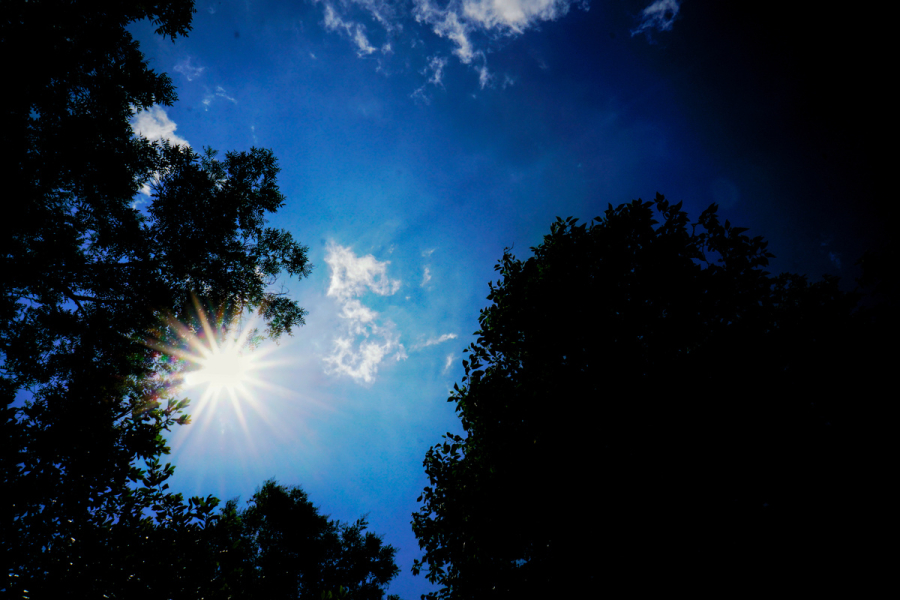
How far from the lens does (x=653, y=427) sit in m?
5.58

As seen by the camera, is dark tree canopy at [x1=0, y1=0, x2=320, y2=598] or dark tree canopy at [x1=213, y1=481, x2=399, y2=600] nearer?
dark tree canopy at [x1=0, y1=0, x2=320, y2=598]

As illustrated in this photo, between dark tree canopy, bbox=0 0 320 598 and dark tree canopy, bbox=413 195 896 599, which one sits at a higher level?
dark tree canopy, bbox=0 0 320 598

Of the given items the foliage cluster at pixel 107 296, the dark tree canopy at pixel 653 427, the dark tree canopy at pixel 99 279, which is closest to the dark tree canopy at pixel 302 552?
the foliage cluster at pixel 107 296

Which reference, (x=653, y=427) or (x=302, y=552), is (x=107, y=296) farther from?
(x=653, y=427)

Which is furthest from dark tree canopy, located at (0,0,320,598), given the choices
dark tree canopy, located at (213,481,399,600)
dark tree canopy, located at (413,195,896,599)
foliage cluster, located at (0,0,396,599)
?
dark tree canopy, located at (213,481,399,600)

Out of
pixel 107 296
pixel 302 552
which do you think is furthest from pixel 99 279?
pixel 302 552

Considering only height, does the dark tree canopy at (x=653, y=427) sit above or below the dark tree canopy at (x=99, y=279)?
below

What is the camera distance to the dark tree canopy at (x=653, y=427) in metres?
4.52

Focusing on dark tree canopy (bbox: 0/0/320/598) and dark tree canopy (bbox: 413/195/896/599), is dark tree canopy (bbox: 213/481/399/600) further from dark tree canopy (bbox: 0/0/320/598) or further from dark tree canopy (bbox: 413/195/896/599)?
dark tree canopy (bbox: 413/195/896/599)

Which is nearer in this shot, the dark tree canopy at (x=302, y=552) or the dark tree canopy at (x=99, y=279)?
the dark tree canopy at (x=99, y=279)

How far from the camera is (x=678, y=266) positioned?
7.29 meters

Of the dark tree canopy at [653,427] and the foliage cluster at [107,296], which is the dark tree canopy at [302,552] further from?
the dark tree canopy at [653,427]

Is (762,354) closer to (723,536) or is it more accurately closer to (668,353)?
(668,353)

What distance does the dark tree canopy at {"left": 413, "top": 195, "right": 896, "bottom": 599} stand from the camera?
452 cm
